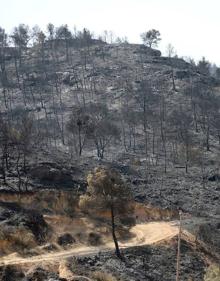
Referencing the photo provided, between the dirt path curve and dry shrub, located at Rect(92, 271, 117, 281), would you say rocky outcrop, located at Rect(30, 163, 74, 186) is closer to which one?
the dirt path curve

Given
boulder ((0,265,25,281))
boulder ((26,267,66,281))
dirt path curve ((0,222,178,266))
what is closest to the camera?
boulder ((26,267,66,281))

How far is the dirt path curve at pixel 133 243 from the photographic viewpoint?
44.3m

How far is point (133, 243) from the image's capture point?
52.3 meters

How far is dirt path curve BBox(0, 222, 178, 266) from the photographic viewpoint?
44312mm

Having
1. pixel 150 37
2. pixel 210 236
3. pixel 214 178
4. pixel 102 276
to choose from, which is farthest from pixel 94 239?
pixel 150 37

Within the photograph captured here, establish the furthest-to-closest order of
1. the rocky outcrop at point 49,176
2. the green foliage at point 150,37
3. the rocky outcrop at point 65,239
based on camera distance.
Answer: the green foliage at point 150,37 → the rocky outcrop at point 49,176 → the rocky outcrop at point 65,239

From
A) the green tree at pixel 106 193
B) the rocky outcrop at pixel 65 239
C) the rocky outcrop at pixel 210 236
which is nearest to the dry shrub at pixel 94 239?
the rocky outcrop at pixel 65 239

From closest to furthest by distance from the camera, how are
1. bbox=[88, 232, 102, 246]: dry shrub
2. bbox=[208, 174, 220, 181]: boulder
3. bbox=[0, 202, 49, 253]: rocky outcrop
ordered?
bbox=[0, 202, 49, 253]: rocky outcrop, bbox=[88, 232, 102, 246]: dry shrub, bbox=[208, 174, 220, 181]: boulder

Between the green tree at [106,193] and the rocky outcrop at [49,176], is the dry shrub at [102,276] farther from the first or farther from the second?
the rocky outcrop at [49,176]

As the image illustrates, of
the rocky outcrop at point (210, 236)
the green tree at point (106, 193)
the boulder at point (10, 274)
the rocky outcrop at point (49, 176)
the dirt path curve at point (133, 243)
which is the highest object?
the green tree at point (106, 193)

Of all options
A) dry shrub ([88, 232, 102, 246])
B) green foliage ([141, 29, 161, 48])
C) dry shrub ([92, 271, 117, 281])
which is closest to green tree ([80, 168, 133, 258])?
dry shrub ([88, 232, 102, 246])

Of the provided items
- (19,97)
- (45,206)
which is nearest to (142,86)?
(19,97)

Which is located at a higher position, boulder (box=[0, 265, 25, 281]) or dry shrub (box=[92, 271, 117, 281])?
boulder (box=[0, 265, 25, 281])

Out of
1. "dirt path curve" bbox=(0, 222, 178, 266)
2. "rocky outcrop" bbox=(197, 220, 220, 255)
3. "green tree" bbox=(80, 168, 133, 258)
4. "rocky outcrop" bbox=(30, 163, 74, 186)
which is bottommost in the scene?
"rocky outcrop" bbox=(197, 220, 220, 255)
